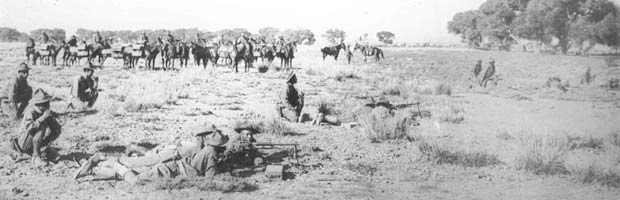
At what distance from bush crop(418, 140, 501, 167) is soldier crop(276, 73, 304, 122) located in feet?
12.8

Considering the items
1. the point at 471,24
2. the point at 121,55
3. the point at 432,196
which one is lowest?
the point at 432,196

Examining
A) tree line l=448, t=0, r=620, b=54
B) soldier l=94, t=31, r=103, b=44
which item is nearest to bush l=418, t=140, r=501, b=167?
tree line l=448, t=0, r=620, b=54

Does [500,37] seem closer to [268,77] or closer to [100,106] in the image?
[268,77]

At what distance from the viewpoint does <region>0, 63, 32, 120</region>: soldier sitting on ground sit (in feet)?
33.2

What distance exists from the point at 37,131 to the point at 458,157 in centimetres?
694

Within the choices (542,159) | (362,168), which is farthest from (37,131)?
(542,159)

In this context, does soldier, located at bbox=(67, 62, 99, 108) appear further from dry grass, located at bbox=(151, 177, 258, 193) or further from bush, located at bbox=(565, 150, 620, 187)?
bush, located at bbox=(565, 150, 620, 187)

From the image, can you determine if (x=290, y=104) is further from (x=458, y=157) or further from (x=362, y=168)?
(x=458, y=157)

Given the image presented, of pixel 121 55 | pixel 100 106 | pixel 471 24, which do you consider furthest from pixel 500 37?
pixel 100 106

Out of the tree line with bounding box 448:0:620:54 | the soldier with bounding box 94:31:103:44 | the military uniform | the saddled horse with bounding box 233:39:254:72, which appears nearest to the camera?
the military uniform

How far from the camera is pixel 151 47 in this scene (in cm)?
2445

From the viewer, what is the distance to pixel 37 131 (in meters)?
7.36

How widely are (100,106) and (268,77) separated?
383 inches

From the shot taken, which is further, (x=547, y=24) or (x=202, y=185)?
(x=547, y=24)
